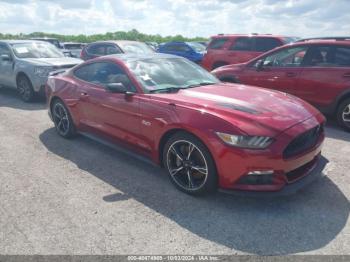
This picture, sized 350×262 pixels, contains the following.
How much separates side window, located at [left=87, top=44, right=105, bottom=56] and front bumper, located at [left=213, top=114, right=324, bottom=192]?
931 cm

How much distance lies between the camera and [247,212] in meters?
3.46

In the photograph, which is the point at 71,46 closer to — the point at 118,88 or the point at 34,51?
the point at 34,51

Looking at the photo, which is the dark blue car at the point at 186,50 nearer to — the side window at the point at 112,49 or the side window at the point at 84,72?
the side window at the point at 112,49

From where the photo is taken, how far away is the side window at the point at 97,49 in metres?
11.6

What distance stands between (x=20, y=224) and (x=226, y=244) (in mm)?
2068

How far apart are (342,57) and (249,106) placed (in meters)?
3.54

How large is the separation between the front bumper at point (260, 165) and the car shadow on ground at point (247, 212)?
21 cm

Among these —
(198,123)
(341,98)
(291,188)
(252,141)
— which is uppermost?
(198,123)

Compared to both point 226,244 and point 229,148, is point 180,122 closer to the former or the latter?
point 229,148

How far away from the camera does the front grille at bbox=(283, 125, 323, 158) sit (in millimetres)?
3316

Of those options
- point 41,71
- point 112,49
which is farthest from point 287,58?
point 112,49

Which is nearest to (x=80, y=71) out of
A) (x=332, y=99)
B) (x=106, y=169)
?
(x=106, y=169)

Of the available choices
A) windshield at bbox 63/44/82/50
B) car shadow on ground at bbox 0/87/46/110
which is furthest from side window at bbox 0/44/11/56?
windshield at bbox 63/44/82/50

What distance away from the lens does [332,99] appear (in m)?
6.22
